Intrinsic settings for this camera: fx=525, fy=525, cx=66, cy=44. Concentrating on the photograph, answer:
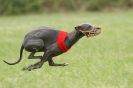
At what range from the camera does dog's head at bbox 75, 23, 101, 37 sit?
5603 millimetres

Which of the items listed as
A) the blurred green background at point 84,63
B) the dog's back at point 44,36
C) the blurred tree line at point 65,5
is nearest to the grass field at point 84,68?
the blurred green background at point 84,63

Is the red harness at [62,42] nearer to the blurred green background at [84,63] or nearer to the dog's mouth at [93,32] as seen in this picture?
the dog's mouth at [93,32]

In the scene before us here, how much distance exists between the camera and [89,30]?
18.5ft

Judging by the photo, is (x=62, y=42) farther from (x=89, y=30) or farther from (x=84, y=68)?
(x=84, y=68)

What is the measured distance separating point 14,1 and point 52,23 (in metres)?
6.20

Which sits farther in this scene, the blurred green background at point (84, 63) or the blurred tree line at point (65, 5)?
the blurred tree line at point (65, 5)

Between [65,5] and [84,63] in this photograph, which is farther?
[65,5]

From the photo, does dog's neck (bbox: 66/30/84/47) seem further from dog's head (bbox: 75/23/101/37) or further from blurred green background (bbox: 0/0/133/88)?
blurred green background (bbox: 0/0/133/88)

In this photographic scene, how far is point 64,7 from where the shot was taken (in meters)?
28.3

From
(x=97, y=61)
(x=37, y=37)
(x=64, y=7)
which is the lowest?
(x=64, y=7)

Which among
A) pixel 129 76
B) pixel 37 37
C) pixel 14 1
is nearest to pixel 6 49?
pixel 129 76

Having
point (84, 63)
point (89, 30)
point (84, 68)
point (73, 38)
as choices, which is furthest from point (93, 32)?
point (84, 63)

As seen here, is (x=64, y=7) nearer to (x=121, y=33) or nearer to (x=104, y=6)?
(x=104, y=6)

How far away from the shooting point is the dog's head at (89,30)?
560 cm
